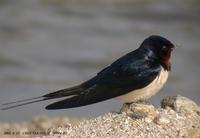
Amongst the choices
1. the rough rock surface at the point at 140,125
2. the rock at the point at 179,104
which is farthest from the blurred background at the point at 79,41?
the rough rock surface at the point at 140,125

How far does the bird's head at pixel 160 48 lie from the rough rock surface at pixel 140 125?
0.23 m

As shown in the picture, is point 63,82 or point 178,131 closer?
point 178,131

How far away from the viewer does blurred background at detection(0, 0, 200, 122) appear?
300 inches

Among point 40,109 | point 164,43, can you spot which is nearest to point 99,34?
point 40,109

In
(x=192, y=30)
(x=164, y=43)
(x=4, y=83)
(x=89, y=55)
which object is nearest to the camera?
(x=164, y=43)

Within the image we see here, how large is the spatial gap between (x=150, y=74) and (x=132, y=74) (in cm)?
11

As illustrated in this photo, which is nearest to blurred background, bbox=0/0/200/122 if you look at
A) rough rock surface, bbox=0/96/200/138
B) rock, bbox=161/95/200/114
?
rock, bbox=161/95/200/114

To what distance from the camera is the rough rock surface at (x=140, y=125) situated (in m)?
3.92

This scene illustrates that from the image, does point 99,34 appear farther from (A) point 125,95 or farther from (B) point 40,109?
(A) point 125,95

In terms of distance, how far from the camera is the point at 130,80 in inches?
162

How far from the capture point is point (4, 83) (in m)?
7.88

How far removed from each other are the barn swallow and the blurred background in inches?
102

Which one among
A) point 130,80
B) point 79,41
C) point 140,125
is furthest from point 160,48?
point 79,41

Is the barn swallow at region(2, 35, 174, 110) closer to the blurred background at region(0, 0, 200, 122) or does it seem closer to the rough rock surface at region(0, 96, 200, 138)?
the rough rock surface at region(0, 96, 200, 138)
